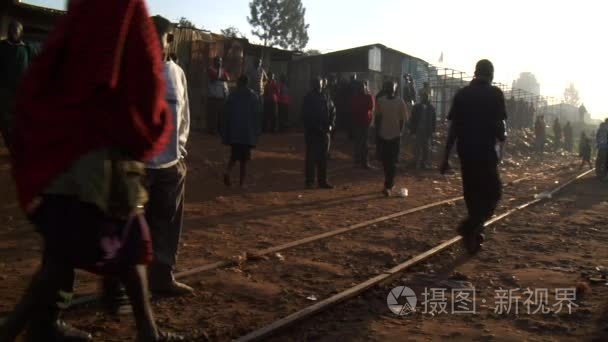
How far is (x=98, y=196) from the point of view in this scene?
9.50ft

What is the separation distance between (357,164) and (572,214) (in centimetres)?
707

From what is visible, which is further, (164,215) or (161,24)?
(164,215)

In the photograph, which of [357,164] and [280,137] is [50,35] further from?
[280,137]

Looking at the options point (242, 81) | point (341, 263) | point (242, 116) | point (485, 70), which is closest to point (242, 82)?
point (242, 81)

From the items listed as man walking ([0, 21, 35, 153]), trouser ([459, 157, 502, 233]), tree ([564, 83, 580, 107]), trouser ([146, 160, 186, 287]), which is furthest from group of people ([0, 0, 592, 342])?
tree ([564, 83, 580, 107])

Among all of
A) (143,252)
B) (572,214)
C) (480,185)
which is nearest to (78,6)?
(143,252)

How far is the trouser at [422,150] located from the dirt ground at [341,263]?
18.3ft

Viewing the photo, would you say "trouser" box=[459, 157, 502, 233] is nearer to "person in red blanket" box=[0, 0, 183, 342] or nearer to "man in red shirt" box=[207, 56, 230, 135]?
"person in red blanket" box=[0, 0, 183, 342]

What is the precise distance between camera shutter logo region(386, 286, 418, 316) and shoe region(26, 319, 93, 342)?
2.23 meters

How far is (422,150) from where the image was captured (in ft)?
63.7

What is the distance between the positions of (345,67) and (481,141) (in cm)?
1858

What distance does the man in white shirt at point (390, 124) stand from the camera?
1166 cm

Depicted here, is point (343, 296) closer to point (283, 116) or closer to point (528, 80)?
point (283, 116)

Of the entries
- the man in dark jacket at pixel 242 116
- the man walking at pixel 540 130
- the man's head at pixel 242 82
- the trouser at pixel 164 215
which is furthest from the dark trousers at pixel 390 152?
the man walking at pixel 540 130
